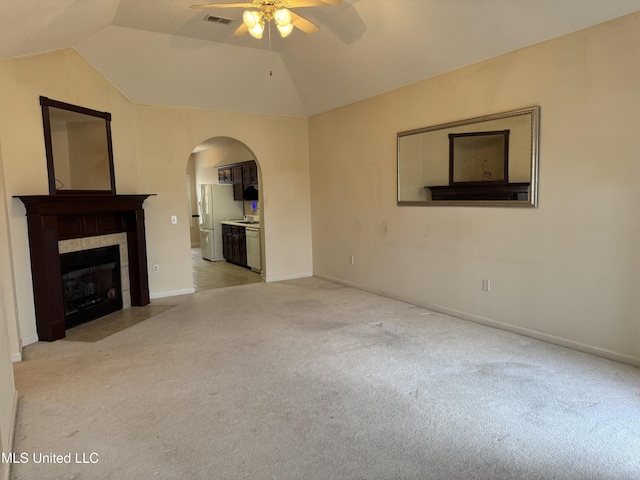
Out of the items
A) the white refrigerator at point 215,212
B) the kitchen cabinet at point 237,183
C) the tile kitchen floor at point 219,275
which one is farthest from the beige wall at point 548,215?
the white refrigerator at point 215,212

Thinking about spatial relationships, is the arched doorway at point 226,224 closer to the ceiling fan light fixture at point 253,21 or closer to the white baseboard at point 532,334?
the white baseboard at point 532,334

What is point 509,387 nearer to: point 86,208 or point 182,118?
point 86,208

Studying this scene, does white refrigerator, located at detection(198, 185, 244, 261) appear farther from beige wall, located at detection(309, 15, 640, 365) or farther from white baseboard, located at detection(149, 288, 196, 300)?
beige wall, located at detection(309, 15, 640, 365)

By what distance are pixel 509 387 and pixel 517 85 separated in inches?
108

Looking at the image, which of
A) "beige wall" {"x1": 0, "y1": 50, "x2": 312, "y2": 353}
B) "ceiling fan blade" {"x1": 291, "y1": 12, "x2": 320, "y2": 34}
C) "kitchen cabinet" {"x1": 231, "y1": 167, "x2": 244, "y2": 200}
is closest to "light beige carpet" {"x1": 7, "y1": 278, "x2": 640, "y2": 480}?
"beige wall" {"x1": 0, "y1": 50, "x2": 312, "y2": 353}

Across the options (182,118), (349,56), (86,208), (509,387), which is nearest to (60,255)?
(86,208)

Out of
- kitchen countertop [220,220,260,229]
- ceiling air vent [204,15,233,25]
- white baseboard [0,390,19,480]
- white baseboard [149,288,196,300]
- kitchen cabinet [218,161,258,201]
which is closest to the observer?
white baseboard [0,390,19,480]

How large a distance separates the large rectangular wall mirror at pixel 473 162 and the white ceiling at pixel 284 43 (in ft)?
2.23

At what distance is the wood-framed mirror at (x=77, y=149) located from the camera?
4293 millimetres

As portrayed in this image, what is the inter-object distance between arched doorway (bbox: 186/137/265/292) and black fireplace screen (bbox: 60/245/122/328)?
5.77 feet

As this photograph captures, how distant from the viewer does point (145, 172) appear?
573cm

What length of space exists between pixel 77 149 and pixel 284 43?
2.84 m

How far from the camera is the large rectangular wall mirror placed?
3842mm

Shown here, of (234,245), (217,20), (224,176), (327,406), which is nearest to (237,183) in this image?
(224,176)
